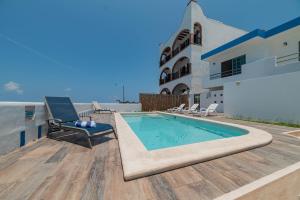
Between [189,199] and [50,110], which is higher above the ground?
[50,110]

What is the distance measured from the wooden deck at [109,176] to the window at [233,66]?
12.0 meters

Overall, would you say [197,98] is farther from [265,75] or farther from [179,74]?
[265,75]

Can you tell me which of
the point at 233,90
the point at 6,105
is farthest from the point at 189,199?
the point at 233,90

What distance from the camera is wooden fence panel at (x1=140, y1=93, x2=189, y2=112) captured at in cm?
1522

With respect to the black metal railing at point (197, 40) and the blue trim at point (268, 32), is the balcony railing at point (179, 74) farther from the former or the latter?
the blue trim at point (268, 32)

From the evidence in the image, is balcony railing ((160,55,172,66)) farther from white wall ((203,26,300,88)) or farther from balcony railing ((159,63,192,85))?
white wall ((203,26,300,88))

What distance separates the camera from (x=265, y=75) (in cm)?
905

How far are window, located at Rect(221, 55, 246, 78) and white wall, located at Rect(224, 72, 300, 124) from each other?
206 inches

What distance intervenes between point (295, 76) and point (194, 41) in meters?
13.3

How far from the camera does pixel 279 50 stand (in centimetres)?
1037

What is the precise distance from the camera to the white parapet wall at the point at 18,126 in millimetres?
2789

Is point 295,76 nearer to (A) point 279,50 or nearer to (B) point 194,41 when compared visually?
(A) point 279,50

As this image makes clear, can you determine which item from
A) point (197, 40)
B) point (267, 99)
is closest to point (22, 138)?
point (267, 99)

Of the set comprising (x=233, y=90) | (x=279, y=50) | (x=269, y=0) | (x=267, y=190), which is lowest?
(x=267, y=190)
